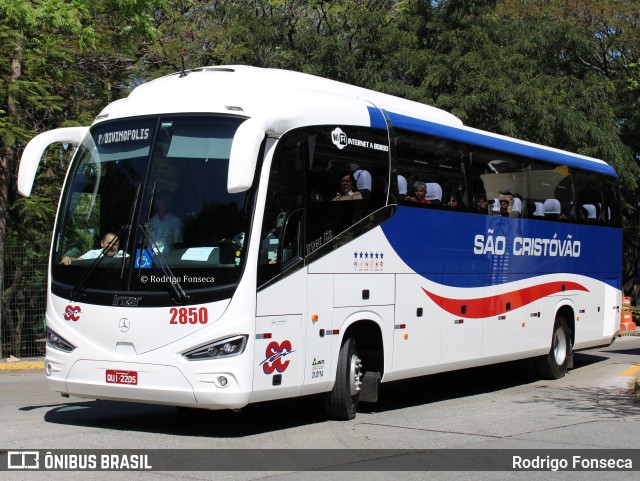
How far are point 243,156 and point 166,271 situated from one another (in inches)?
62.7

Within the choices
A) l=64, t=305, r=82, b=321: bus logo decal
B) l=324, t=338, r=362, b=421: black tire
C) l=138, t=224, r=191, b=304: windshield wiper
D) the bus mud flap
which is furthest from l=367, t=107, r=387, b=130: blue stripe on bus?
l=64, t=305, r=82, b=321: bus logo decal

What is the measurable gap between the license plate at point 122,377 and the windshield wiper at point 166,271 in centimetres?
88

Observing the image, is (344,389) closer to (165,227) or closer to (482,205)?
(165,227)

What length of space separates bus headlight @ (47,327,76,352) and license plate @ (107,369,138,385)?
58cm

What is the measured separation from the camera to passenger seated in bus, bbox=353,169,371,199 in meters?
11.1

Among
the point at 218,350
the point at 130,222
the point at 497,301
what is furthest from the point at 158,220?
the point at 497,301

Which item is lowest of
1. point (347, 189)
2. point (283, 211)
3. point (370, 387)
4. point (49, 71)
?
point (370, 387)

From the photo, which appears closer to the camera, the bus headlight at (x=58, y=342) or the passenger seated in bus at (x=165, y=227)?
the passenger seated in bus at (x=165, y=227)

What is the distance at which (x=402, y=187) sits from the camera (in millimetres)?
11984

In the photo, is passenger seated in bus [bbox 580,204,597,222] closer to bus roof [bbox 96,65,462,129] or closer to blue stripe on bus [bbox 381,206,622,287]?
blue stripe on bus [bbox 381,206,622,287]

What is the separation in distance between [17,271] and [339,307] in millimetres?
9995

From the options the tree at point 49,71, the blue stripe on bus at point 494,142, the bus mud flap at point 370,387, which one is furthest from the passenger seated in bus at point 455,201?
the tree at point 49,71

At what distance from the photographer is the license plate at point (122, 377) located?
9.41 m

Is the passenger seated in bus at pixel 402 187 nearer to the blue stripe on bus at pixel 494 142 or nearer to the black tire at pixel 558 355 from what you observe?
the blue stripe on bus at pixel 494 142
